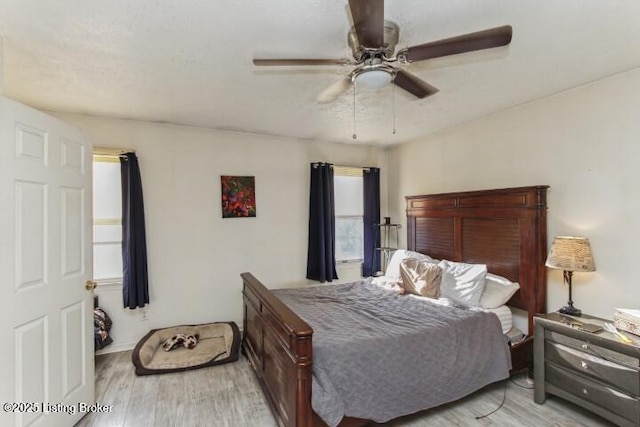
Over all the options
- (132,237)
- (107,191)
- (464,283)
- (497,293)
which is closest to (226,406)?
(132,237)

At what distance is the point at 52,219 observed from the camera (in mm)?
2043

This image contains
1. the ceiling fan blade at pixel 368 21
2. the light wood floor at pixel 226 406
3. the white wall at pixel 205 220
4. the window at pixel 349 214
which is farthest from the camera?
the window at pixel 349 214

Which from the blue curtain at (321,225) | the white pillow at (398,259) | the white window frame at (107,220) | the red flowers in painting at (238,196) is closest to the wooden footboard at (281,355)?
the red flowers in painting at (238,196)

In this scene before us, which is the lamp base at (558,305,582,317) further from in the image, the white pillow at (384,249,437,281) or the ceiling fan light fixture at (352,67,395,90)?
the ceiling fan light fixture at (352,67,395,90)

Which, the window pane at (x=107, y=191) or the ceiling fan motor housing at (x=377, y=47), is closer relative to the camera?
the ceiling fan motor housing at (x=377, y=47)

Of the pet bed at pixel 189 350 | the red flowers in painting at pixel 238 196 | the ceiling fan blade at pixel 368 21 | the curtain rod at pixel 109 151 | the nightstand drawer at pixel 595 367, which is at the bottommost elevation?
the pet bed at pixel 189 350

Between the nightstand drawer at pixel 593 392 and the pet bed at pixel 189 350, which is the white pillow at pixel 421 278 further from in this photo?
the pet bed at pixel 189 350

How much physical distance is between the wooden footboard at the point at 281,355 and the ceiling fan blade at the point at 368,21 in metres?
1.57

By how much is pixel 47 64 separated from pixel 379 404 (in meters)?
3.27

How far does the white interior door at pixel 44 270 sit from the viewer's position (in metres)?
1.73

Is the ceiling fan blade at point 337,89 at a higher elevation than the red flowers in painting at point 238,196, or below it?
higher

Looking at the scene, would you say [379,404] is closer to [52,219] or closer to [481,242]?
[481,242]

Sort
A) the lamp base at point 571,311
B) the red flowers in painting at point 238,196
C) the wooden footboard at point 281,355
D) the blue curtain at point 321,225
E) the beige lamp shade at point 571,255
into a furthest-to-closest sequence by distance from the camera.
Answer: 1. the blue curtain at point 321,225
2. the red flowers in painting at point 238,196
3. the lamp base at point 571,311
4. the beige lamp shade at point 571,255
5. the wooden footboard at point 281,355

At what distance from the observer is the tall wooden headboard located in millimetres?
2814
